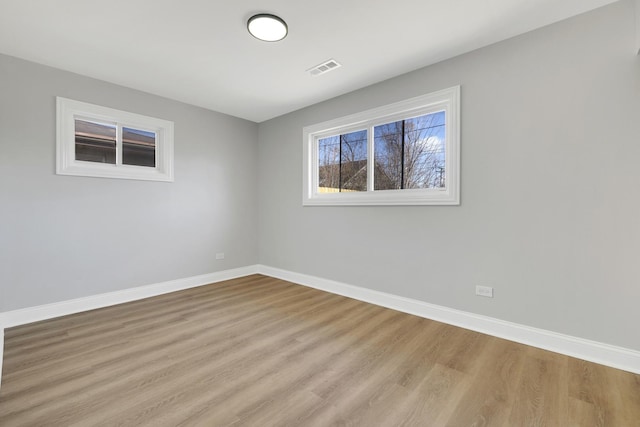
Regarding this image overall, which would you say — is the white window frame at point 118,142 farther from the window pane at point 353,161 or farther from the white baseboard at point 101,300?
the window pane at point 353,161

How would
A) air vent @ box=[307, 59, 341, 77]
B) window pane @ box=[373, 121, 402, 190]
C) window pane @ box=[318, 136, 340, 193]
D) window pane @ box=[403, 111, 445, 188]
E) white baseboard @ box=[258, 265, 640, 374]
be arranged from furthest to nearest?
window pane @ box=[318, 136, 340, 193]
window pane @ box=[373, 121, 402, 190]
window pane @ box=[403, 111, 445, 188]
air vent @ box=[307, 59, 341, 77]
white baseboard @ box=[258, 265, 640, 374]

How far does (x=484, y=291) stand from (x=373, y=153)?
200cm

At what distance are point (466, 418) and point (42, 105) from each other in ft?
15.1

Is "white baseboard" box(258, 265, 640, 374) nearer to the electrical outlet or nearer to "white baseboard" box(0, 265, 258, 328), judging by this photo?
the electrical outlet

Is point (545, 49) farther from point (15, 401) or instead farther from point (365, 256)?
point (15, 401)

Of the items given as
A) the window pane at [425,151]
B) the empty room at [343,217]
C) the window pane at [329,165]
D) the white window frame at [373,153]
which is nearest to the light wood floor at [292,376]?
the empty room at [343,217]

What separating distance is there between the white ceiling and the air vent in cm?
8

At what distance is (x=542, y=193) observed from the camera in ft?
7.36

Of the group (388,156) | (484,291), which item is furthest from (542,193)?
(388,156)

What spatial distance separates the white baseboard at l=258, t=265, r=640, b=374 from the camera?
1951mm

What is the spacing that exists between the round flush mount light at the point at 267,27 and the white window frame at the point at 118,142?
216cm

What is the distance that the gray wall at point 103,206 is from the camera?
269 centimetres

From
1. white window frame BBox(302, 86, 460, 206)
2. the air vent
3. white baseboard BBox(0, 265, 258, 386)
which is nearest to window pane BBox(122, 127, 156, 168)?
white baseboard BBox(0, 265, 258, 386)

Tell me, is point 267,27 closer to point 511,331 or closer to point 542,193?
point 542,193
